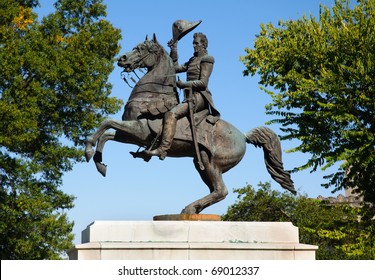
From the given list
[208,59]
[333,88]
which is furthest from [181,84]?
[333,88]

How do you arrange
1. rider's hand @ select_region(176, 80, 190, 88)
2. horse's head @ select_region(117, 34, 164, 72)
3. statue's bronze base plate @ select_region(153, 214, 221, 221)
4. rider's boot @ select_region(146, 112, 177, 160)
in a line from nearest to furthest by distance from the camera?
statue's bronze base plate @ select_region(153, 214, 221, 221), rider's boot @ select_region(146, 112, 177, 160), rider's hand @ select_region(176, 80, 190, 88), horse's head @ select_region(117, 34, 164, 72)

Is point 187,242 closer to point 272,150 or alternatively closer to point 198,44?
point 272,150

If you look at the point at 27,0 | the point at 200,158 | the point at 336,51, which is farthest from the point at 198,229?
the point at 27,0

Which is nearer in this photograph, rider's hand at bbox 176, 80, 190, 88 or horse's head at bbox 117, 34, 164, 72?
rider's hand at bbox 176, 80, 190, 88

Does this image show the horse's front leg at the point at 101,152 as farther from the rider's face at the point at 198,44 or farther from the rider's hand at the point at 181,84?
the rider's face at the point at 198,44

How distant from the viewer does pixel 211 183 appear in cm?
1658

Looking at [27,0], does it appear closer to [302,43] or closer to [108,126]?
[302,43]

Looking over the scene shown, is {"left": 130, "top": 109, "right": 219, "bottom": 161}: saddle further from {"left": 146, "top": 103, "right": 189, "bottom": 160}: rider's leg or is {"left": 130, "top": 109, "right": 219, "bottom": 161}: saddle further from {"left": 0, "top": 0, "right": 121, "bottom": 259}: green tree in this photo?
{"left": 0, "top": 0, "right": 121, "bottom": 259}: green tree

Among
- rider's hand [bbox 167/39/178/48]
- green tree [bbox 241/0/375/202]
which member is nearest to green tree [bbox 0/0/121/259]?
green tree [bbox 241/0/375/202]

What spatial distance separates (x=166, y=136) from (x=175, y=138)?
11.9 inches

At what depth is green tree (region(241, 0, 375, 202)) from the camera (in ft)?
87.1

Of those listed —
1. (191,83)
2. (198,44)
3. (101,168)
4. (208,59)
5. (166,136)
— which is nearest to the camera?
(166,136)

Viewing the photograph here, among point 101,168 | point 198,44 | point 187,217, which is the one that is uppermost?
point 198,44

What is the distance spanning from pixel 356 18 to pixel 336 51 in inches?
74.2
